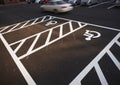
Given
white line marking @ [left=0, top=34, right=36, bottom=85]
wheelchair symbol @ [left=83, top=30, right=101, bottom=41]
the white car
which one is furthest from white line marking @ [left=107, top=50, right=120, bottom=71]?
the white car

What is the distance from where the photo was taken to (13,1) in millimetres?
33156

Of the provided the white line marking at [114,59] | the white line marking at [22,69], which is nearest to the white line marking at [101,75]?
the white line marking at [114,59]

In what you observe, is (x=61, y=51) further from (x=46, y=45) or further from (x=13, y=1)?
(x=13, y=1)

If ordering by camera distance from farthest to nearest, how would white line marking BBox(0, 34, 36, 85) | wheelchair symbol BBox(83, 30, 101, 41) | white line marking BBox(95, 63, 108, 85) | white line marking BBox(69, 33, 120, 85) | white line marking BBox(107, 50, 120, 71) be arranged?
wheelchair symbol BBox(83, 30, 101, 41)
white line marking BBox(107, 50, 120, 71)
white line marking BBox(0, 34, 36, 85)
white line marking BBox(69, 33, 120, 85)
white line marking BBox(95, 63, 108, 85)

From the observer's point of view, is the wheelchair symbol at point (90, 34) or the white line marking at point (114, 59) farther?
the wheelchair symbol at point (90, 34)

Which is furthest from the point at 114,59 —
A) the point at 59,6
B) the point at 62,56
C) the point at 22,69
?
the point at 59,6

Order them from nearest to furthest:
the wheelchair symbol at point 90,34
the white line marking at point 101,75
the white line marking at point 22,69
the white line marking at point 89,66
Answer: the white line marking at point 101,75, the white line marking at point 89,66, the white line marking at point 22,69, the wheelchair symbol at point 90,34

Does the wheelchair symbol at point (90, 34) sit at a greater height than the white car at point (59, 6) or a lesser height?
lesser

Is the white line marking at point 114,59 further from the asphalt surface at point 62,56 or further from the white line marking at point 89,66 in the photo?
the white line marking at point 89,66

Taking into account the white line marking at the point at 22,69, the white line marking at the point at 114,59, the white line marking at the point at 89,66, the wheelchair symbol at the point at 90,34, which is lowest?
the white line marking at the point at 22,69

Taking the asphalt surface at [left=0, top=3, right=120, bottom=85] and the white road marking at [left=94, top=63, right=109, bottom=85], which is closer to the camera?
the white road marking at [left=94, top=63, right=109, bottom=85]

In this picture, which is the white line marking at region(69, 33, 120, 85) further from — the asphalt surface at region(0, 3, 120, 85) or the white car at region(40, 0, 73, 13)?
the white car at region(40, 0, 73, 13)

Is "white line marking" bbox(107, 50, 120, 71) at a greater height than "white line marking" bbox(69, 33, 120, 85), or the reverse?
"white line marking" bbox(107, 50, 120, 71)

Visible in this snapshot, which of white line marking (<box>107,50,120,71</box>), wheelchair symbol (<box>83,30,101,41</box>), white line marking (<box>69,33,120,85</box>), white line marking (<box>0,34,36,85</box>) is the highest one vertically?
white line marking (<box>107,50,120,71</box>)
